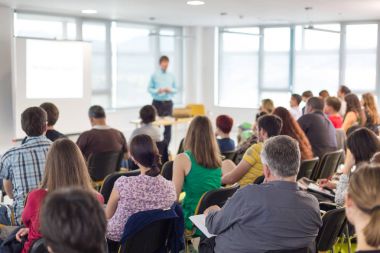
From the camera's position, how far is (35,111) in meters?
3.75

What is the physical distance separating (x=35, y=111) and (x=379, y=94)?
9234mm

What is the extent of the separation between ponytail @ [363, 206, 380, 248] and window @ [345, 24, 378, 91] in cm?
1026

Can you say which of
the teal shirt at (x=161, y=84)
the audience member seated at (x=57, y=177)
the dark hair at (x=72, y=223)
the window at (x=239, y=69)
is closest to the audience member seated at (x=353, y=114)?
the teal shirt at (x=161, y=84)

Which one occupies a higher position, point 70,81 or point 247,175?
point 70,81

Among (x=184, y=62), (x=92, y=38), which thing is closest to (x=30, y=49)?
(x=92, y=38)

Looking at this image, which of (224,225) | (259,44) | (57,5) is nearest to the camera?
(224,225)

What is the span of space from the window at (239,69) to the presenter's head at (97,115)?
783 centimetres

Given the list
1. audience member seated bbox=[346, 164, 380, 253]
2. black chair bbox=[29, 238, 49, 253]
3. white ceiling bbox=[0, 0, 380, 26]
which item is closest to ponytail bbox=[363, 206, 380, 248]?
audience member seated bbox=[346, 164, 380, 253]

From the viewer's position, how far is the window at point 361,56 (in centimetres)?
1141

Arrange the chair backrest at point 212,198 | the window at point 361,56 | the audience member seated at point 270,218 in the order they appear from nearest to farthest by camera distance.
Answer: the audience member seated at point 270,218 < the chair backrest at point 212,198 < the window at point 361,56

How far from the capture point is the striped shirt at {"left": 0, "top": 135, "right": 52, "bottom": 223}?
3588mm

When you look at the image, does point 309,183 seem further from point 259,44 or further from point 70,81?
point 259,44

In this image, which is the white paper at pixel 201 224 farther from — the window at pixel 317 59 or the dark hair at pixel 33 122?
the window at pixel 317 59

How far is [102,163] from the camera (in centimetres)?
524
